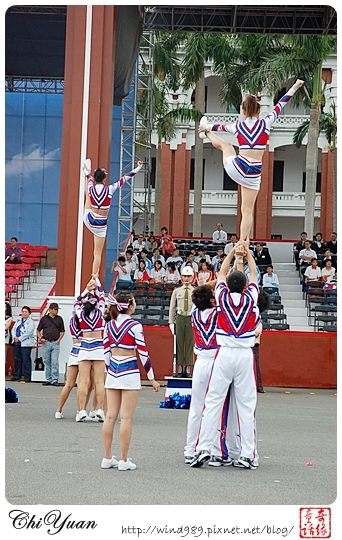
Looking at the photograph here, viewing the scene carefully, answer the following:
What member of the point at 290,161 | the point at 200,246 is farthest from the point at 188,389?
the point at 290,161

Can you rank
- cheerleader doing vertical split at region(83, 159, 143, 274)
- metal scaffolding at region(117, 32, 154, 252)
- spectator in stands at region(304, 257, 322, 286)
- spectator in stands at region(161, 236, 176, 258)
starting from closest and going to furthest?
cheerleader doing vertical split at region(83, 159, 143, 274)
spectator in stands at region(304, 257, 322, 286)
spectator in stands at region(161, 236, 176, 258)
metal scaffolding at region(117, 32, 154, 252)

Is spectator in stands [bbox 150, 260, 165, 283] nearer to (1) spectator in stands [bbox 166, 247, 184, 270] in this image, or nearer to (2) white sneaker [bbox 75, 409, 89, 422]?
(1) spectator in stands [bbox 166, 247, 184, 270]

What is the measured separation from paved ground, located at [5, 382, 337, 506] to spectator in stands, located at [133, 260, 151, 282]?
8202mm

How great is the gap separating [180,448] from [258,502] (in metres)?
3.11

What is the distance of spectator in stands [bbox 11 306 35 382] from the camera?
17719 millimetres

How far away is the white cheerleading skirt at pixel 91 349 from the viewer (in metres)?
11.4

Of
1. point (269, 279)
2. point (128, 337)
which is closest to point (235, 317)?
point (128, 337)

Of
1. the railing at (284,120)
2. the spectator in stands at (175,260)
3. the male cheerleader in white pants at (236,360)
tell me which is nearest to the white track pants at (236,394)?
the male cheerleader in white pants at (236,360)

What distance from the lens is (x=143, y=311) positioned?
65.1 ft

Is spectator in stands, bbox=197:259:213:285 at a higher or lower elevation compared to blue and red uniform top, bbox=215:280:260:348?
higher

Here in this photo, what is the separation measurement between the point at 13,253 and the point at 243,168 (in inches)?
645

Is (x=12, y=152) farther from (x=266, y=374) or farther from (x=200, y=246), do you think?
(x=266, y=374)

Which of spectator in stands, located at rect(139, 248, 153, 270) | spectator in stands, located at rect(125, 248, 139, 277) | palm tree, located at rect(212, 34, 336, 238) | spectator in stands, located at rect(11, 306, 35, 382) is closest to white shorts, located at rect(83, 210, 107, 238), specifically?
spectator in stands, located at rect(11, 306, 35, 382)
